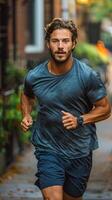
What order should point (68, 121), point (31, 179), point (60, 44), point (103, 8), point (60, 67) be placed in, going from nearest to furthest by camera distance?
point (68, 121) → point (60, 44) → point (60, 67) → point (31, 179) → point (103, 8)

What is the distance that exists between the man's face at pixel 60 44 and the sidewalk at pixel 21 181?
339cm

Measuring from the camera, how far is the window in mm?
21719

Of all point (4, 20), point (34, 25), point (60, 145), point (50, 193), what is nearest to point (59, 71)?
point (60, 145)

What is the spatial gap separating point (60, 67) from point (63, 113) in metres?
0.37

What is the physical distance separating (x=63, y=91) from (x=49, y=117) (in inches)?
9.4

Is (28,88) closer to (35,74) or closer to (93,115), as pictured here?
(35,74)

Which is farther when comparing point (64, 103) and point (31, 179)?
point (31, 179)

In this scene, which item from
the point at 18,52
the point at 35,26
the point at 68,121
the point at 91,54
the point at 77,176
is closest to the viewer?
the point at 68,121

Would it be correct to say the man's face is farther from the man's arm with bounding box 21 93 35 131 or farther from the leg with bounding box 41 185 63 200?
the leg with bounding box 41 185 63 200

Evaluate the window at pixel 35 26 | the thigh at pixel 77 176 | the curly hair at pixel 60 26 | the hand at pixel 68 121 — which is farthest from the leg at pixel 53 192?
the window at pixel 35 26

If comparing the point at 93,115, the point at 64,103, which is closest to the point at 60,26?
the point at 64,103

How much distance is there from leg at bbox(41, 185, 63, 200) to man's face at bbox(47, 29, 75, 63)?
94 cm

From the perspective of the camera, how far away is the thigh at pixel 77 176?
561cm

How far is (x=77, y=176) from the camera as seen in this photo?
5.62 m
